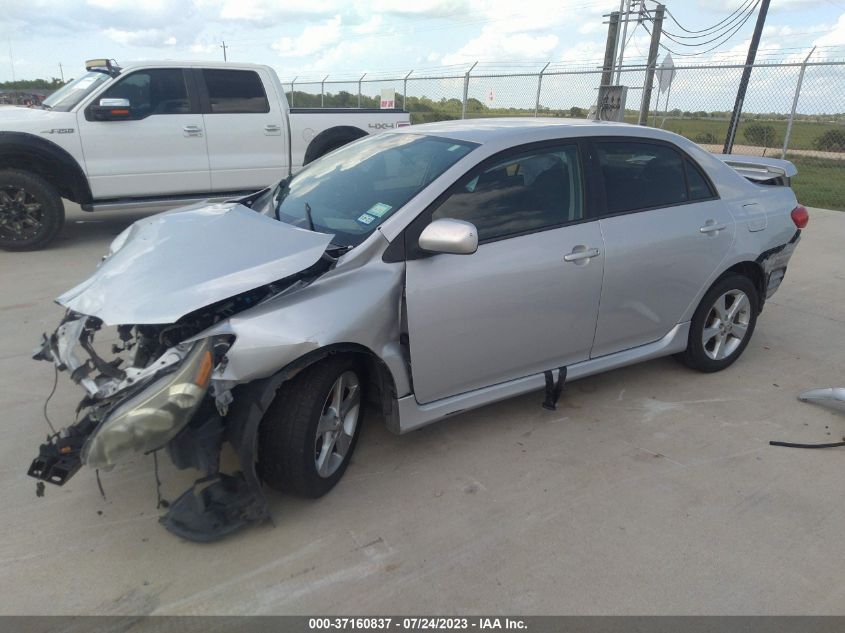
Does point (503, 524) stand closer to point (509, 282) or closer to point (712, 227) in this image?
point (509, 282)

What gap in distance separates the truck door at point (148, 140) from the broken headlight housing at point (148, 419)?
571 cm

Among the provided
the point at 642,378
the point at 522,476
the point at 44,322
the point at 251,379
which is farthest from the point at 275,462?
the point at 44,322

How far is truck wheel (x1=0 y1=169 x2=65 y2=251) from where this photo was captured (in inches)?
267

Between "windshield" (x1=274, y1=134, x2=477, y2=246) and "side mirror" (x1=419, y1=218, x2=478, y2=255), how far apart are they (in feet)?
1.00

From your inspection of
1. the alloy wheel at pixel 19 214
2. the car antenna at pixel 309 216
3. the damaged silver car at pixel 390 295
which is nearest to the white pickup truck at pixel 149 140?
the alloy wheel at pixel 19 214

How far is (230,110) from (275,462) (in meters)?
6.33

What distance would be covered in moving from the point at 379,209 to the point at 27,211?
5.52 metres

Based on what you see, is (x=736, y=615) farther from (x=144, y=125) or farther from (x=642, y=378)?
(x=144, y=125)

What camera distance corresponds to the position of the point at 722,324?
443 cm

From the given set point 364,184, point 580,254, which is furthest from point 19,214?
point 580,254

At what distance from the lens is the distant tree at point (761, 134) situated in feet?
59.9

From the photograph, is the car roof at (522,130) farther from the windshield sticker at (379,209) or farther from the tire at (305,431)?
the tire at (305,431)
